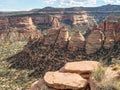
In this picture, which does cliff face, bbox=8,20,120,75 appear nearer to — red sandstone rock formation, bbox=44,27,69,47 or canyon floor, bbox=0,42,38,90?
red sandstone rock formation, bbox=44,27,69,47

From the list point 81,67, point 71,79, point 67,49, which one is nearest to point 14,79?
point 67,49

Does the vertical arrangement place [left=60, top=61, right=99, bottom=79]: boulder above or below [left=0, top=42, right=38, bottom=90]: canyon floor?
above

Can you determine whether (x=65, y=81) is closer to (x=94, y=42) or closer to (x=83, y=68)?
(x=83, y=68)

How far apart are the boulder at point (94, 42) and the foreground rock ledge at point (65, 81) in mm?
79172

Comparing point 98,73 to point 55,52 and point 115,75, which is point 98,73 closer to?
point 115,75

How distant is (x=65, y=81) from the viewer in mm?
22438

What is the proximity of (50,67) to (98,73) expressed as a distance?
274 ft

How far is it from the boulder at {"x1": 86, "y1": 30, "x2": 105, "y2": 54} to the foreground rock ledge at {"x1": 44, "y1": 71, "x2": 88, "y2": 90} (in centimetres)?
7917

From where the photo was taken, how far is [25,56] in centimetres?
12606

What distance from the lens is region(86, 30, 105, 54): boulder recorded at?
102312 millimetres

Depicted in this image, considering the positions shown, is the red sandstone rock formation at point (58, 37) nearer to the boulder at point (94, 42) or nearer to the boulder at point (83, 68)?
the boulder at point (94, 42)

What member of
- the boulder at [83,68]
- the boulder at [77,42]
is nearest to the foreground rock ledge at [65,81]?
the boulder at [83,68]

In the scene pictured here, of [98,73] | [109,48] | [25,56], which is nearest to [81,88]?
[98,73]

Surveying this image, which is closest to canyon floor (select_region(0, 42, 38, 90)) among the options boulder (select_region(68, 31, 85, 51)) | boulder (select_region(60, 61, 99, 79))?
boulder (select_region(68, 31, 85, 51))
